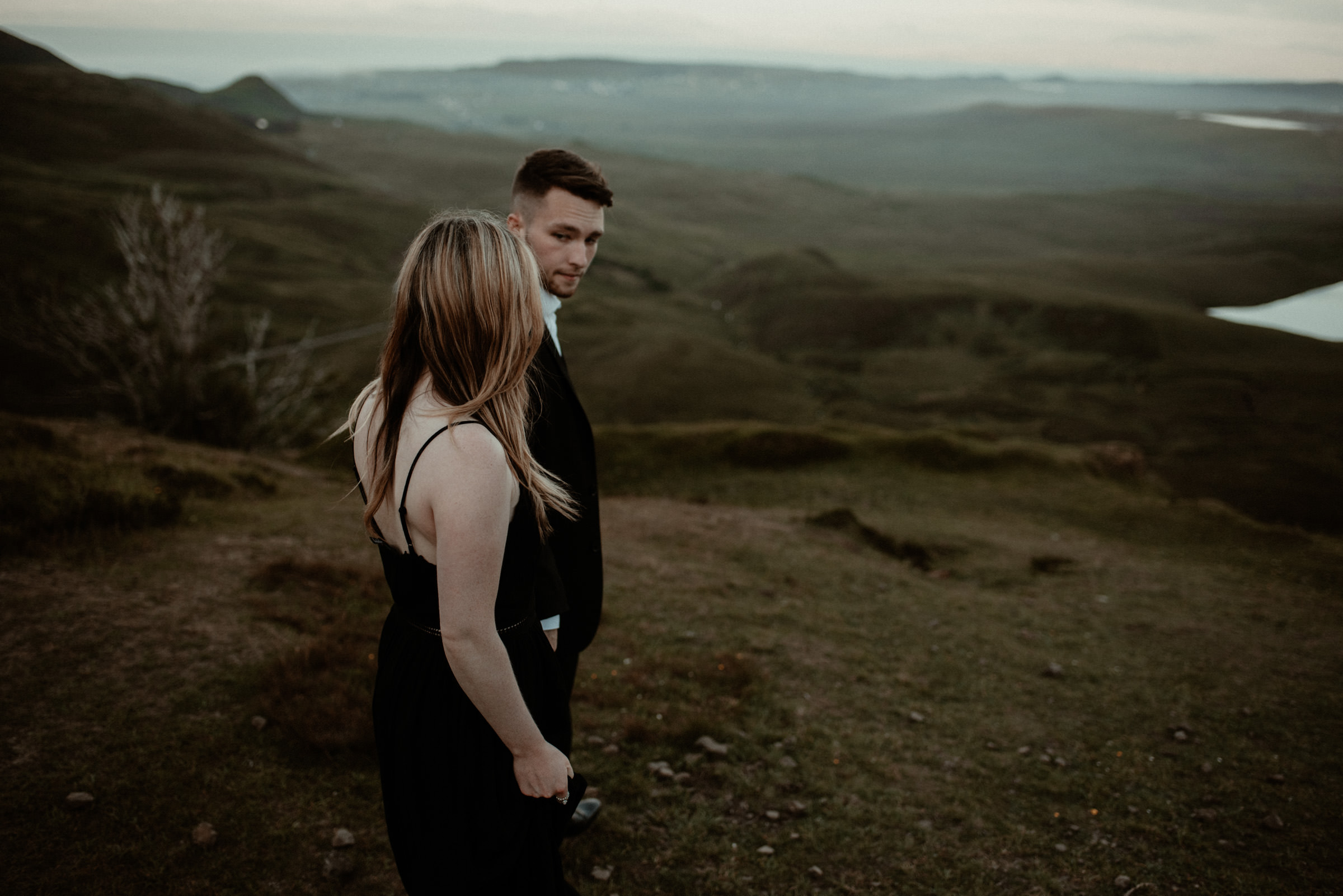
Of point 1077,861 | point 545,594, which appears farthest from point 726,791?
point 545,594

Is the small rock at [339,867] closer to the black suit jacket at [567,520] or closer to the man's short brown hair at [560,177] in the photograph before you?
the black suit jacket at [567,520]

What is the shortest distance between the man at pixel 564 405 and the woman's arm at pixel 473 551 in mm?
602

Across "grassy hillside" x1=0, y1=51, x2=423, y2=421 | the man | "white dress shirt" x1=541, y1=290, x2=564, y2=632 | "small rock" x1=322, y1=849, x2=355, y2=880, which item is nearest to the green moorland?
"small rock" x1=322, y1=849, x2=355, y2=880

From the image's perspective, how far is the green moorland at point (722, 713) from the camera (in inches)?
193

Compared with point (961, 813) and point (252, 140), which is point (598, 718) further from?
point (252, 140)

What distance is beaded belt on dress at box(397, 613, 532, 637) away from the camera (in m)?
2.90

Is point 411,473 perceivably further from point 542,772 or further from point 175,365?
point 175,365

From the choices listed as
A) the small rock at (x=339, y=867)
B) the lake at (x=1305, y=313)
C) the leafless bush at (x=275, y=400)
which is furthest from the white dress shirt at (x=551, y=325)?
the lake at (x=1305, y=313)

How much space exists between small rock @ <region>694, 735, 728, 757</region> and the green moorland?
0.09 metres

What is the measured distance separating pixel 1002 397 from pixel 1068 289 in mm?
39305

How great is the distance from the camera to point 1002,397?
2313 inches

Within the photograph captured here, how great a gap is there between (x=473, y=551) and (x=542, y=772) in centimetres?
91

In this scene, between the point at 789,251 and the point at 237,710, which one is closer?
the point at 237,710

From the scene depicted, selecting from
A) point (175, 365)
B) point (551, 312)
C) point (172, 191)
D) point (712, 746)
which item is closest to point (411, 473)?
point (551, 312)
